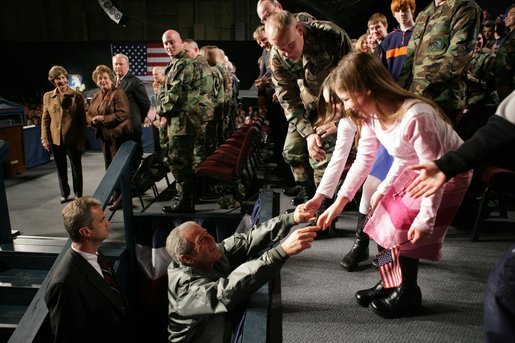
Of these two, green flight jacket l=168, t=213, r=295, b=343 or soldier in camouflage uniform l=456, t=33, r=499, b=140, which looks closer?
green flight jacket l=168, t=213, r=295, b=343

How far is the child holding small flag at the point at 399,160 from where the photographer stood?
146 centimetres

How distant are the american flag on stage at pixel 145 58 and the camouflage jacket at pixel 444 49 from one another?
10.2 metres

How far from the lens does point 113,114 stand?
4.48 metres

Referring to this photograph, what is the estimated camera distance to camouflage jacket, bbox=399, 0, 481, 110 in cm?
233

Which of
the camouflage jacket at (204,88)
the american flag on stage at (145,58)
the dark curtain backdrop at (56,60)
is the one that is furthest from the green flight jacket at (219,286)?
the american flag on stage at (145,58)

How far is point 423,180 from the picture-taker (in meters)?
1.11

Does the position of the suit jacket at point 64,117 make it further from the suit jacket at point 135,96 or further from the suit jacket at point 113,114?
the suit jacket at point 135,96

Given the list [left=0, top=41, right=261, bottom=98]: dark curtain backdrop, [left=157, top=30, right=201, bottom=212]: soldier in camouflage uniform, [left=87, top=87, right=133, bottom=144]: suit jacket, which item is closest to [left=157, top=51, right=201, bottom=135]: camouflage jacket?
[left=157, top=30, right=201, bottom=212]: soldier in camouflage uniform

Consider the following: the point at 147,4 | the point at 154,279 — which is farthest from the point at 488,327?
the point at 147,4

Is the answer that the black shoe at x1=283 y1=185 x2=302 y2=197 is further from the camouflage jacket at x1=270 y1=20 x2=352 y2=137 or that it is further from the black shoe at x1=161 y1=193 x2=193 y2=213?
the camouflage jacket at x1=270 y1=20 x2=352 y2=137

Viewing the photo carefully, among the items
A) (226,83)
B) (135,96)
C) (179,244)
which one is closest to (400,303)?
(179,244)

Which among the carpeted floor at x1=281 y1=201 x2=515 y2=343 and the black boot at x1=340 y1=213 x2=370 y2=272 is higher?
the black boot at x1=340 y1=213 x2=370 y2=272

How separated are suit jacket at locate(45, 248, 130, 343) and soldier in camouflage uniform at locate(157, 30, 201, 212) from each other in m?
2.02

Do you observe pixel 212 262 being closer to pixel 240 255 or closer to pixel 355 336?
pixel 240 255
